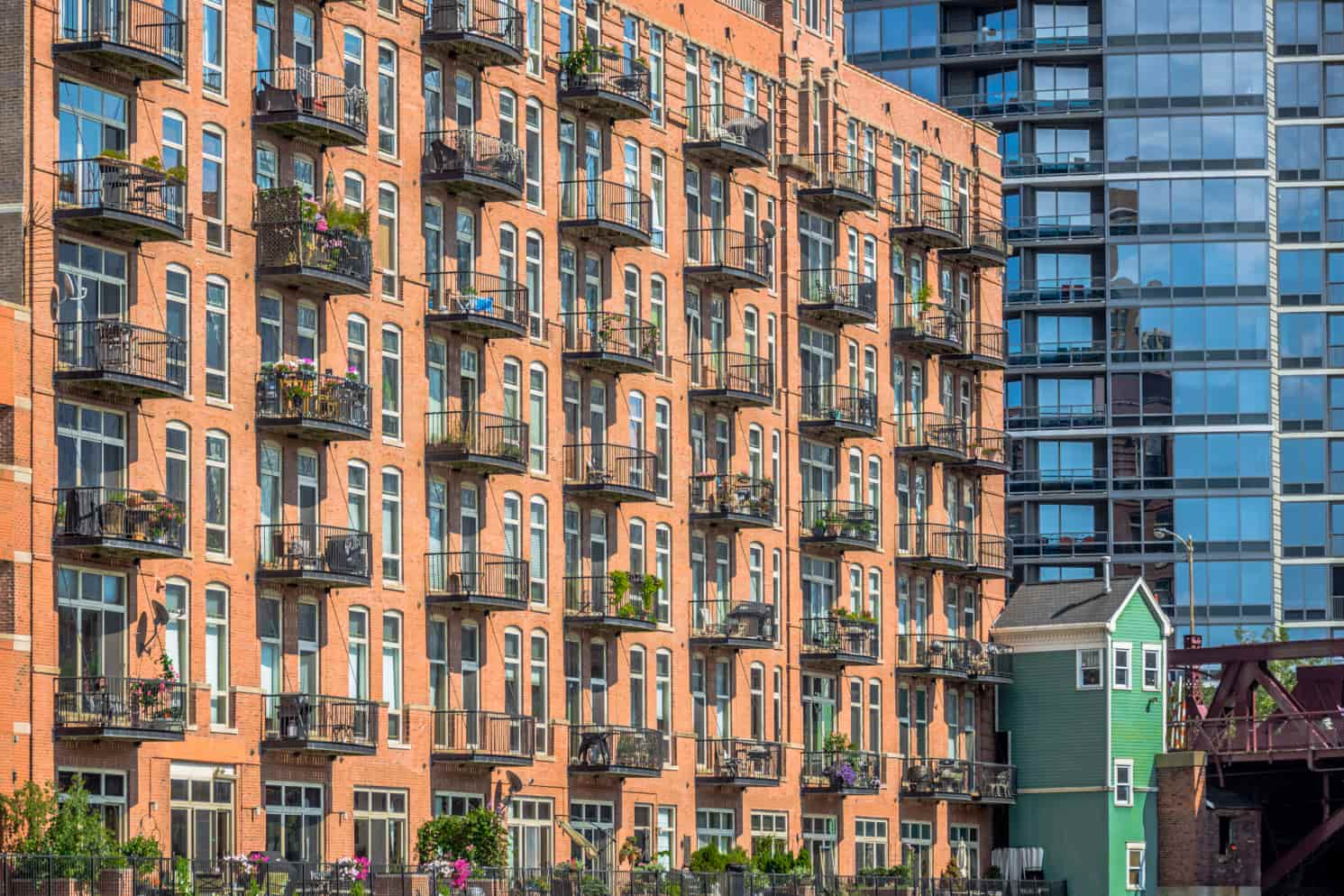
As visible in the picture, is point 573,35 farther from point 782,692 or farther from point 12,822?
point 12,822

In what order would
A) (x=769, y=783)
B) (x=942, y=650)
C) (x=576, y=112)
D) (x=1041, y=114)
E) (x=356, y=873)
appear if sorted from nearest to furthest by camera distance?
(x=356, y=873) → (x=576, y=112) → (x=769, y=783) → (x=942, y=650) → (x=1041, y=114)

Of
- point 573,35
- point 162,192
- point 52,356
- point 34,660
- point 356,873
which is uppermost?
point 573,35

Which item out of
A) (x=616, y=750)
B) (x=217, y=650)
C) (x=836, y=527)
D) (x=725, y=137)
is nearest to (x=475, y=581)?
→ (x=616, y=750)

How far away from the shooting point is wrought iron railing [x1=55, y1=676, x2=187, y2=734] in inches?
2312

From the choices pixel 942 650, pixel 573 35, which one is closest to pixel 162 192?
pixel 573 35

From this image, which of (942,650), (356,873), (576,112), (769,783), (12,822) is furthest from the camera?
(942,650)

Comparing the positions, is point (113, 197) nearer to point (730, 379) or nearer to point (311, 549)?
point (311, 549)

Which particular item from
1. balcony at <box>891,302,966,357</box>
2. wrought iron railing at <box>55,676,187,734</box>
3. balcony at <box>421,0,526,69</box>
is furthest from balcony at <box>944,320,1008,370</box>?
wrought iron railing at <box>55,676,187,734</box>

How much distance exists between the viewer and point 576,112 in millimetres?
79000

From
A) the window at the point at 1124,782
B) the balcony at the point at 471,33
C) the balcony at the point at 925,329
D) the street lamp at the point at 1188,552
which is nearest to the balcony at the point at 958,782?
the window at the point at 1124,782

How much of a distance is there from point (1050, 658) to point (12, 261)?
160 ft

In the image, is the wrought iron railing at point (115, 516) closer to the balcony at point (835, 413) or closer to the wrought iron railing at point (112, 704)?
the wrought iron railing at point (112, 704)

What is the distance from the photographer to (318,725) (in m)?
65.6

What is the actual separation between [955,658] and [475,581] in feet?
93.5
